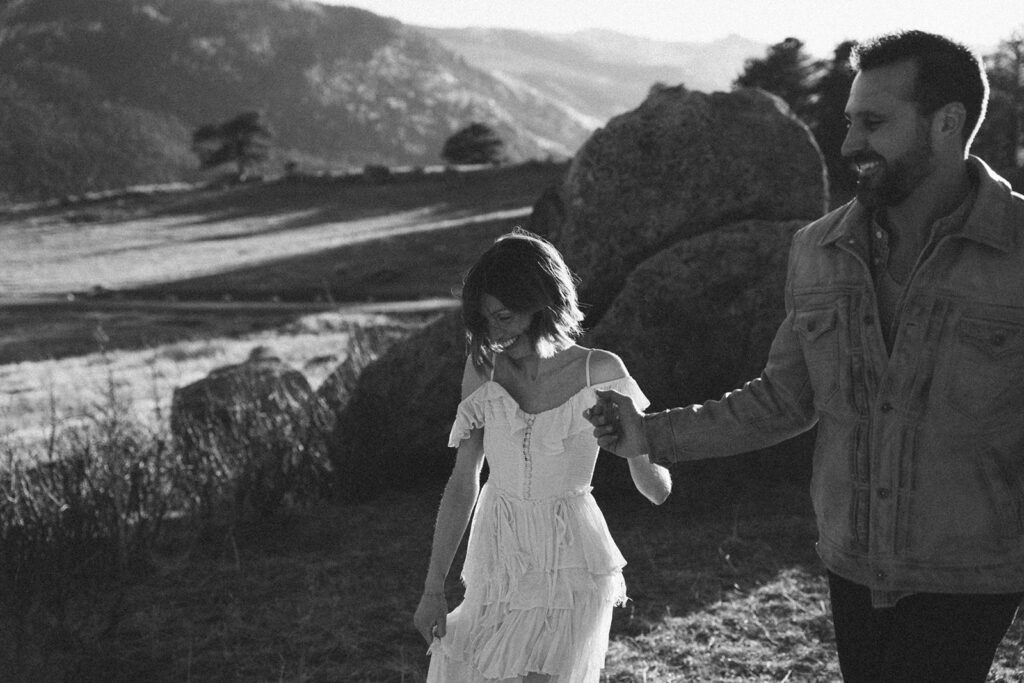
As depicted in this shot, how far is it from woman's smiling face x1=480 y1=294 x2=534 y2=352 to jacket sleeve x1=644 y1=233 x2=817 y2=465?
393mm

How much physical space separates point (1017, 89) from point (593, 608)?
2959 centimetres

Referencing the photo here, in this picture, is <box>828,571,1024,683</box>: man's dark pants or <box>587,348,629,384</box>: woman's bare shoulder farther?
<box>587,348,629,384</box>: woman's bare shoulder

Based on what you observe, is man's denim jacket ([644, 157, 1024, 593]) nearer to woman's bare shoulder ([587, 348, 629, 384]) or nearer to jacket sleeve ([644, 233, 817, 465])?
jacket sleeve ([644, 233, 817, 465])

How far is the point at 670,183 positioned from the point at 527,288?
4039 millimetres

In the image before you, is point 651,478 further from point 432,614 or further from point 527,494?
point 432,614

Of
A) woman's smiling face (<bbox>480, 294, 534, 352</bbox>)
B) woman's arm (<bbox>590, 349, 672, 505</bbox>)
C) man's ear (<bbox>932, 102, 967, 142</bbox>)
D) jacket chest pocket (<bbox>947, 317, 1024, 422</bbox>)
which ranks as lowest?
woman's arm (<bbox>590, 349, 672, 505</bbox>)

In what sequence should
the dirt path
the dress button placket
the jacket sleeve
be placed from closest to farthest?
the jacket sleeve, the dress button placket, the dirt path

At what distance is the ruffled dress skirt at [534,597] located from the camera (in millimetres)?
2873

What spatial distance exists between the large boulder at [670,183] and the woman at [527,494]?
366cm

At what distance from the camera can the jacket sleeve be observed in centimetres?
267

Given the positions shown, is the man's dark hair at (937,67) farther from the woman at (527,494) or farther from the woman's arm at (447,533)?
the woman's arm at (447,533)

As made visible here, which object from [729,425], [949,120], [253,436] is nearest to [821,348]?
[729,425]

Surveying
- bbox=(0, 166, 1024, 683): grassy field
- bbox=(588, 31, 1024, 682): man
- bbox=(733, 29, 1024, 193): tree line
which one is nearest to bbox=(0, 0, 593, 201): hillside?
bbox=(733, 29, 1024, 193): tree line

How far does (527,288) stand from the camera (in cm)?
286
